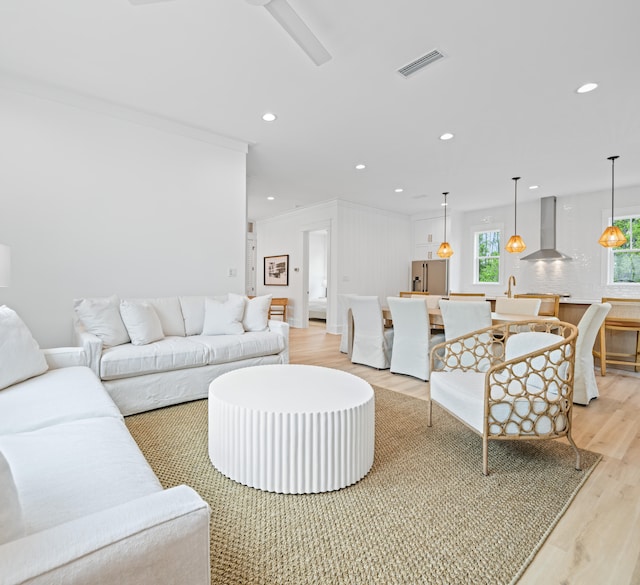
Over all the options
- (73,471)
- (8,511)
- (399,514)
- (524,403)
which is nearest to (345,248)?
(524,403)

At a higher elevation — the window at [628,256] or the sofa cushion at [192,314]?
the window at [628,256]

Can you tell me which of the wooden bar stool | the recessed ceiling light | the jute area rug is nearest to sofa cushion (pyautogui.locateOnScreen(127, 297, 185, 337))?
the jute area rug

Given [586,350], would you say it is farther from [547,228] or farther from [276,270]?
[276,270]

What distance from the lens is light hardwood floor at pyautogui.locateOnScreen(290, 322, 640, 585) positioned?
129 centimetres

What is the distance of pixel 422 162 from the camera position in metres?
4.91

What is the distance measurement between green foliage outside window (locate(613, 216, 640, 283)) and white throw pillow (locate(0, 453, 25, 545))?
7.97 metres

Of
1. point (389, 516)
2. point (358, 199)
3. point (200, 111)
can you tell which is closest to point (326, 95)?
point (200, 111)

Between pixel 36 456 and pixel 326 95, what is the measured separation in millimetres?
3216

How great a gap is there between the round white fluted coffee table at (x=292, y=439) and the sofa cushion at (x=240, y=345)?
1.26m

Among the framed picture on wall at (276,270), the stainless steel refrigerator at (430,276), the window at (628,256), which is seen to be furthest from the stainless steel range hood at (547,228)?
the framed picture on wall at (276,270)

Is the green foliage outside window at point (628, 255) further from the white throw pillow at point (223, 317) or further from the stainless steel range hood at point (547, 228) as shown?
the white throw pillow at point (223, 317)

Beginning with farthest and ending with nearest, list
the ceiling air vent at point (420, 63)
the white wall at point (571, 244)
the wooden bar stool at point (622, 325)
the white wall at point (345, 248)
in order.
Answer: the white wall at point (345, 248)
the white wall at point (571, 244)
the wooden bar stool at point (622, 325)
the ceiling air vent at point (420, 63)

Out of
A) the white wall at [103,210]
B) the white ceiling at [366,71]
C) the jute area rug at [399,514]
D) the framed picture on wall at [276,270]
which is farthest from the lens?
the framed picture on wall at [276,270]

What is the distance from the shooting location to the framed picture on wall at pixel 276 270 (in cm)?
823
